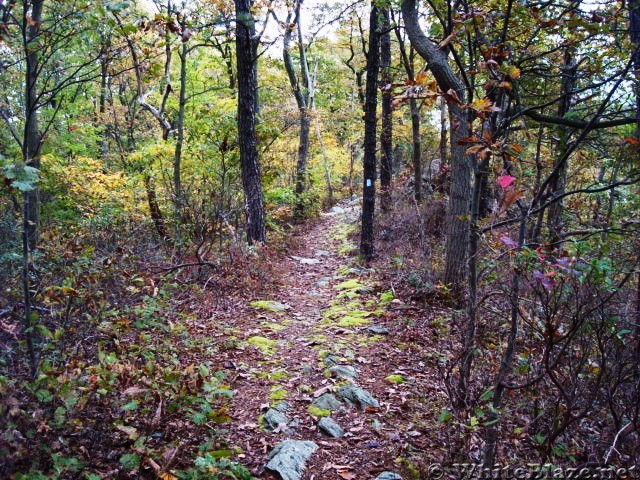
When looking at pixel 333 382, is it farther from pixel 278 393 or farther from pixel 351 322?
pixel 351 322

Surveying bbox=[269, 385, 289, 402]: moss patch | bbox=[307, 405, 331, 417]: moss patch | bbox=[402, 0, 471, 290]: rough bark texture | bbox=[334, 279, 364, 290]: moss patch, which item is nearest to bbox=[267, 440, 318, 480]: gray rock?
bbox=[307, 405, 331, 417]: moss patch

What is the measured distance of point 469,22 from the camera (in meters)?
2.97

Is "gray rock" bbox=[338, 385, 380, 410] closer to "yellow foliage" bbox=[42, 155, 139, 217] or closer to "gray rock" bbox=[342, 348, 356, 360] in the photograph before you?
"gray rock" bbox=[342, 348, 356, 360]

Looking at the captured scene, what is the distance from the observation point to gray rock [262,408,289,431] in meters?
3.82

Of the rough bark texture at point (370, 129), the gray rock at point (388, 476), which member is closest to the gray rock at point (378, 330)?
the gray rock at point (388, 476)

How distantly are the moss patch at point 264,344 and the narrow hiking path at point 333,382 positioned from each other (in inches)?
0.5

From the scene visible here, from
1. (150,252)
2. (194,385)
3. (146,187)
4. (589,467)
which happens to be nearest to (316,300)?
(150,252)

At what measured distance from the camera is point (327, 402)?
4.20 meters

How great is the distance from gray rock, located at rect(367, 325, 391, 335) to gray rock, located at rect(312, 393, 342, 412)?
6.06ft

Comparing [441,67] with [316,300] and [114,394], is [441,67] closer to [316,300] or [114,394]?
[316,300]

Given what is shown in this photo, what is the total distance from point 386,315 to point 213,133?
7268mm

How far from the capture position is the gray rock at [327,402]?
4145mm

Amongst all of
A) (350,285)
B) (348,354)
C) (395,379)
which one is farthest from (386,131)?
(395,379)

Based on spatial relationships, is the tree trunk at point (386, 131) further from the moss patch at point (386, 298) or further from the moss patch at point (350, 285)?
the moss patch at point (386, 298)
